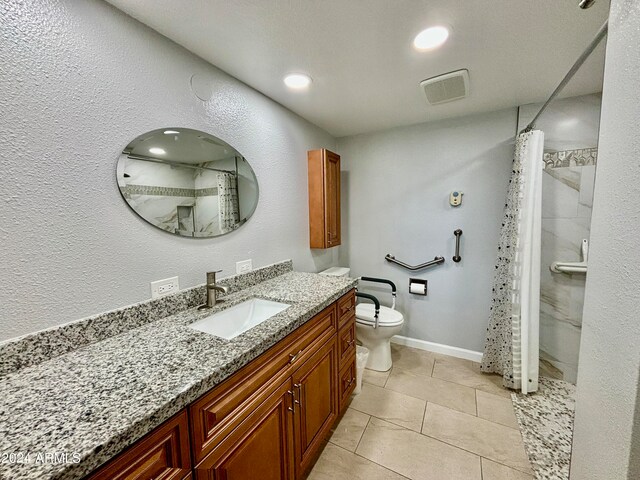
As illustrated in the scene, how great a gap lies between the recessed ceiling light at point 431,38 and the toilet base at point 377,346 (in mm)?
1957

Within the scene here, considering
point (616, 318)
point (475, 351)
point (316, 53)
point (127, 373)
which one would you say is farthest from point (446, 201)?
point (127, 373)

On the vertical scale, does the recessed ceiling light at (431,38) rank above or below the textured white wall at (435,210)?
above

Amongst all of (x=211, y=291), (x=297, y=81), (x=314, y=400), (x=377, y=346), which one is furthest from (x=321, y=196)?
(x=314, y=400)

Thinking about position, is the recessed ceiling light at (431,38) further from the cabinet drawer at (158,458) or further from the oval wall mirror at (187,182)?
the cabinet drawer at (158,458)

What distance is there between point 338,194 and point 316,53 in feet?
4.21

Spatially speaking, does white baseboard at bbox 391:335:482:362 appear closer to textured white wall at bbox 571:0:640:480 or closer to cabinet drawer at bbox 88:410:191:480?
textured white wall at bbox 571:0:640:480

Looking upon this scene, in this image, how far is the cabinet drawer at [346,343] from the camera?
1.59m

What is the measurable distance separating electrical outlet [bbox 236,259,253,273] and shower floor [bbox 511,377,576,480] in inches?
78.3

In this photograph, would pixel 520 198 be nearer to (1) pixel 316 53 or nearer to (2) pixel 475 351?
(2) pixel 475 351

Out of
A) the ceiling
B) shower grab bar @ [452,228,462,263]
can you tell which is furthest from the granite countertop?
shower grab bar @ [452,228,462,263]

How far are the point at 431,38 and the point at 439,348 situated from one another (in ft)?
8.32

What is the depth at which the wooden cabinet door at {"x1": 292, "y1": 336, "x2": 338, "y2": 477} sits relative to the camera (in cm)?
117

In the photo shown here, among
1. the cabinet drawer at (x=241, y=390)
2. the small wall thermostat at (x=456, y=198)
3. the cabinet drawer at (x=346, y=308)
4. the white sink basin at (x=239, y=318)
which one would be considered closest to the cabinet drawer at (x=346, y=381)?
the cabinet drawer at (x=346, y=308)

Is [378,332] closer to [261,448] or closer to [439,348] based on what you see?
[439,348]
